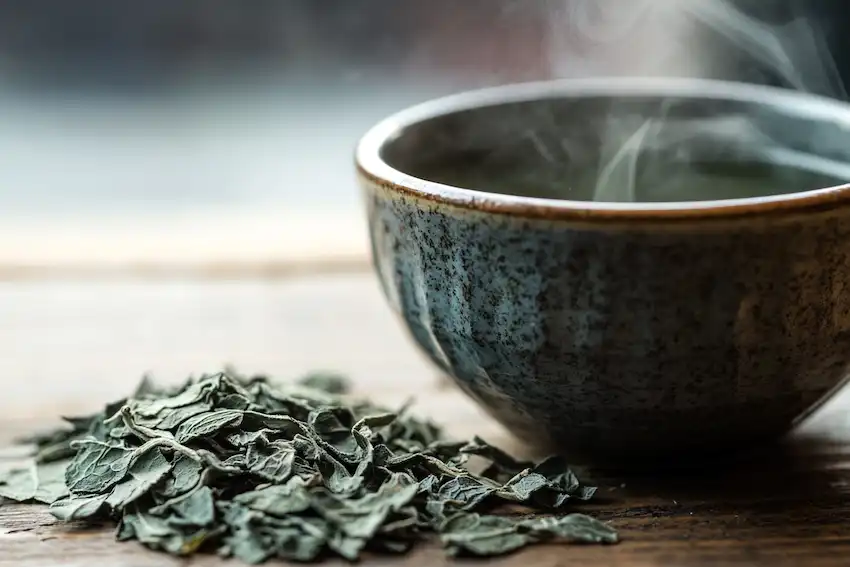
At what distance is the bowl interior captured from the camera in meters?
0.90

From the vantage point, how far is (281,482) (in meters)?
0.71

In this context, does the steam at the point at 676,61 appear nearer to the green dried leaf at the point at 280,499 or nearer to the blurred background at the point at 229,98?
the blurred background at the point at 229,98

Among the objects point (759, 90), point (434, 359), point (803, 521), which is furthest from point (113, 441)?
point (759, 90)

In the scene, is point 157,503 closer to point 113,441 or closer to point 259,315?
point 113,441

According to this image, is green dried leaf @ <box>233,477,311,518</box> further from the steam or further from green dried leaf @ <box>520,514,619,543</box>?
the steam

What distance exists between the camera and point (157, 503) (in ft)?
2.35

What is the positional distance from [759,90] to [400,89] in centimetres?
67

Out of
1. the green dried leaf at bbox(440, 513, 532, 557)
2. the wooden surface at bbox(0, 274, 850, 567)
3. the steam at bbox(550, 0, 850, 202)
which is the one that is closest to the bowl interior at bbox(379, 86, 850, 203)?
the steam at bbox(550, 0, 850, 202)

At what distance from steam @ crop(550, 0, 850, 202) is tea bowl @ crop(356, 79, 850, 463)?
8cm

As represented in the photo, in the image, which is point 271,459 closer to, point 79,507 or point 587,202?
point 79,507

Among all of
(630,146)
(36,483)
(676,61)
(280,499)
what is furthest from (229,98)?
(280,499)

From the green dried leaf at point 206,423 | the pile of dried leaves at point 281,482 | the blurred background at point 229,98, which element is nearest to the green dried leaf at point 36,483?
the pile of dried leaves at point 281,482

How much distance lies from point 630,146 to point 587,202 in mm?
251

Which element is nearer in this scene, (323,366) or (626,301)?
(626,301)
